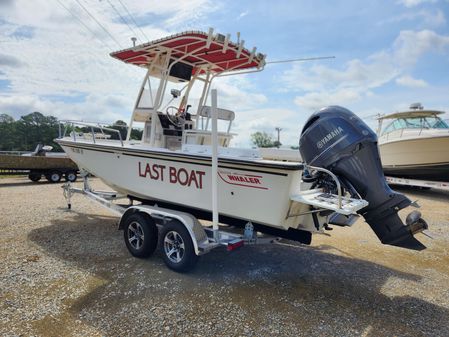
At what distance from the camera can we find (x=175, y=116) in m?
5.34

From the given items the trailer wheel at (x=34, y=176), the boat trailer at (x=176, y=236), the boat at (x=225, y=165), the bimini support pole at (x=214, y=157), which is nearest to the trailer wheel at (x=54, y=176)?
the trailer wheel at (x=34, y=176)

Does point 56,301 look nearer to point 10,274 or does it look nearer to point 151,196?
point 10,274

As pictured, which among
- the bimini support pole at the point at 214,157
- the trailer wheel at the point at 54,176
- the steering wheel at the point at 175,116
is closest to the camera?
the bimini support pole at the point at 214,157

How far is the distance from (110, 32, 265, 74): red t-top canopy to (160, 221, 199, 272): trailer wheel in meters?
2.59

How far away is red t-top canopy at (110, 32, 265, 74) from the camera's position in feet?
14.2

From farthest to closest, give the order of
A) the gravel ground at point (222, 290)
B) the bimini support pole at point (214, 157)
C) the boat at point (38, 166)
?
the boat at point (38, 166) → the bimini support pole at point (214, 157) → the gravel ground at point (222, 290)

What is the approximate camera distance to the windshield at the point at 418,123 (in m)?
12.0

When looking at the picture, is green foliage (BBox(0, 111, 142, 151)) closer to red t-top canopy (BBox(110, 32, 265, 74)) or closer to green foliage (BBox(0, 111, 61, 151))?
green foliage (BBox(0, 111, 61, 151))

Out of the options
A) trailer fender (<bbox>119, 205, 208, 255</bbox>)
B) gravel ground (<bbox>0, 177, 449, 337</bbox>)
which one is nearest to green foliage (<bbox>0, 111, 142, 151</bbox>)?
gravel ground (<bbox>0, 177, 449, 337</bbox>)

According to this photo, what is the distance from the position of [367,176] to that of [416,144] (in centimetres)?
961

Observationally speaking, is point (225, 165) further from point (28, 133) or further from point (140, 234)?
point (28, 133)

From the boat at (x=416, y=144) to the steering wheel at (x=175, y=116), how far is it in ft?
32.0

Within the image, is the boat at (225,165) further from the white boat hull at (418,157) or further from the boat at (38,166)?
the white boat hull at (418,157)

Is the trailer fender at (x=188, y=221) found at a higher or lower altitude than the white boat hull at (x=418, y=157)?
lower
